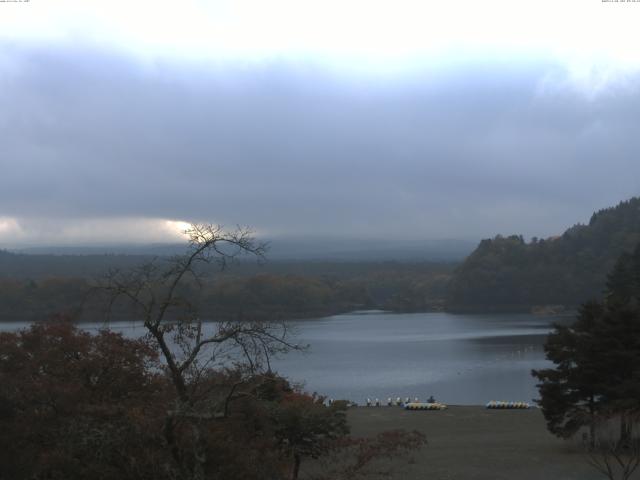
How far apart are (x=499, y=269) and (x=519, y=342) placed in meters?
65.7

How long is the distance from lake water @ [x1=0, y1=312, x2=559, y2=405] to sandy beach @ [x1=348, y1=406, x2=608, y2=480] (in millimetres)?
4695

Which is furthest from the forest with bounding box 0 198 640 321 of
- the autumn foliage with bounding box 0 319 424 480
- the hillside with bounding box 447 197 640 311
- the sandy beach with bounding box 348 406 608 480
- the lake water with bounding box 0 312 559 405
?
the autumn foliage with bounding box 0 319 424 480

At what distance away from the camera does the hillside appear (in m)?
118

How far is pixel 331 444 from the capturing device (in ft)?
39.1

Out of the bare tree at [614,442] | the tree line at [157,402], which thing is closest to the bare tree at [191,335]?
the tree line at [157,402]

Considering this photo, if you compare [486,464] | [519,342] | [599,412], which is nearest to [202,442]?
[486,464]

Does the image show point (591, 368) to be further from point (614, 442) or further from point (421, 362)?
point (421, 362)

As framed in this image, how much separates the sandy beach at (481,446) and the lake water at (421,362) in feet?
15.4

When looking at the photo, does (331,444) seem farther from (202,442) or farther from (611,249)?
(611,249)

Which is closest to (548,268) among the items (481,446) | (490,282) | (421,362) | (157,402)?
(490,282)

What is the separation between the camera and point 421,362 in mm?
50594

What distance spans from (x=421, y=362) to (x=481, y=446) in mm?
30943

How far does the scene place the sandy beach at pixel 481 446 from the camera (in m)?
16.3

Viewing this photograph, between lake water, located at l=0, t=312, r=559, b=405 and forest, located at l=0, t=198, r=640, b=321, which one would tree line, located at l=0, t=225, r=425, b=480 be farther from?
forest, located at l=0, t=198, r=640, b=321
